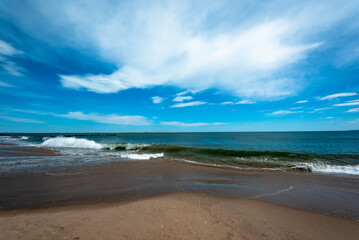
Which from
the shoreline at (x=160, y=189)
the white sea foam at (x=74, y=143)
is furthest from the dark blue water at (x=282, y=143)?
the shoreline at (x=160, y=189)

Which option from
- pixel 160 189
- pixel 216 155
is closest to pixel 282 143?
pixel 216 155

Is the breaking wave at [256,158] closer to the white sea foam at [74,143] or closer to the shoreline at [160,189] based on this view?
Answer: the white sea foam at [74,143]

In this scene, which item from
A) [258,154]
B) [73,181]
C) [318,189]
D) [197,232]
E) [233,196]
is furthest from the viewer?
[258,154]

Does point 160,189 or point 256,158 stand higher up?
point 256,158

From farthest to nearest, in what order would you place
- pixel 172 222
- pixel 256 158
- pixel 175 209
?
1. pixel 256 158
2. pixel 175 209
3. pixel 172 222

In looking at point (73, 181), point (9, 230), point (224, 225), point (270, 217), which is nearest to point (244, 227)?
point (224, 225)

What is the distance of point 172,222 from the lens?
3781mm

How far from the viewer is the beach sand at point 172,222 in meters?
3.34

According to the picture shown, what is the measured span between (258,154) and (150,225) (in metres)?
16.7

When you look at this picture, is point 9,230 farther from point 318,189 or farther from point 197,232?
point 318,189

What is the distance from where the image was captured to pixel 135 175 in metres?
9.02

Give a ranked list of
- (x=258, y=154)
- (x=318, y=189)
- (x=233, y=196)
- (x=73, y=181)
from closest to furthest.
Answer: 1. (x=233, y=196)
2. (x=318, y=189)
3. (x=73, y=181)
4. (x=258, y=154)

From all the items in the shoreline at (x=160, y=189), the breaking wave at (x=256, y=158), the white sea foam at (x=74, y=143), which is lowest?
the shoreline at (x=160, y=189)

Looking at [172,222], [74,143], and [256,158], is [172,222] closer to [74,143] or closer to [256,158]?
[256,158]
